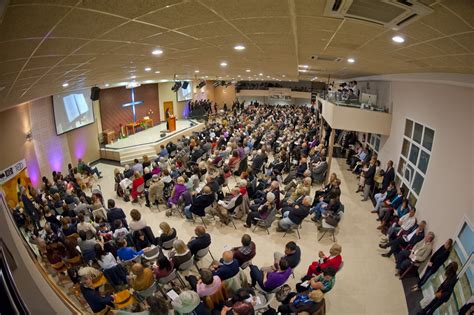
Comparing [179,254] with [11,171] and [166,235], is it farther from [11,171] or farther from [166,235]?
[11,171]

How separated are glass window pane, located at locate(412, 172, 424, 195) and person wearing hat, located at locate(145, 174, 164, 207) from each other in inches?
267

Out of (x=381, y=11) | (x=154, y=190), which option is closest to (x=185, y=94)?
(x=154, y=190)

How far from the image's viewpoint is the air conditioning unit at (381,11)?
159 cm

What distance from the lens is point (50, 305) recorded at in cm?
128

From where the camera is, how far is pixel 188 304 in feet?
10.7

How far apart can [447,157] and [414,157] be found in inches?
74.7

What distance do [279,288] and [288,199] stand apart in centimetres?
333

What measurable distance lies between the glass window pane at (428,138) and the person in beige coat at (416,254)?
2.26 m

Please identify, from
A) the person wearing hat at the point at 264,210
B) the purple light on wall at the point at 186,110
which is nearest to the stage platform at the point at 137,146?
the purple light on wall at the point at 186,110

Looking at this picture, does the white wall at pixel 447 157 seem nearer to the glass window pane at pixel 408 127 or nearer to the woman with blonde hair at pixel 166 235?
the glass window pane at pixel 408 127

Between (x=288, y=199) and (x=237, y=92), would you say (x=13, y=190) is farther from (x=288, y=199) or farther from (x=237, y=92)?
(x=237, y=92)

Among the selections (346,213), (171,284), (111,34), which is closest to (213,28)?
(111,34)

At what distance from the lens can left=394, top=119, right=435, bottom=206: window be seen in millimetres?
6158

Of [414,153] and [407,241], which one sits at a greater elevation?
[414,153]
